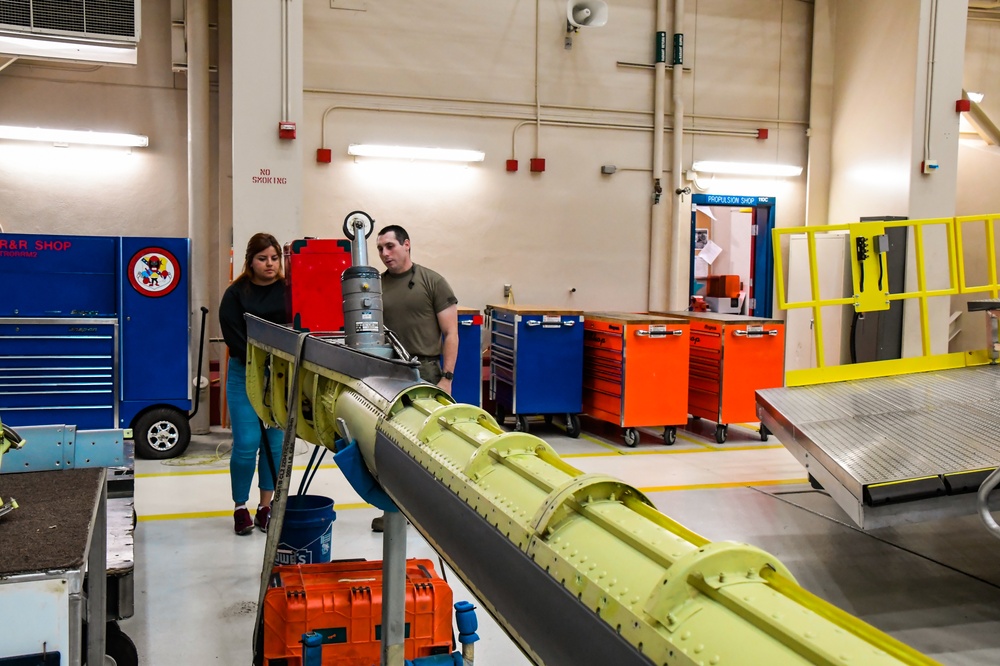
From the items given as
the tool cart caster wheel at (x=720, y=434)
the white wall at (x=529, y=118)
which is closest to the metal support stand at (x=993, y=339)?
the tool cart caster wheel at (x=720, y=434)

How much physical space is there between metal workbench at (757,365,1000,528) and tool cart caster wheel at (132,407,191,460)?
14.2ft

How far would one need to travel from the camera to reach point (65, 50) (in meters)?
5.57

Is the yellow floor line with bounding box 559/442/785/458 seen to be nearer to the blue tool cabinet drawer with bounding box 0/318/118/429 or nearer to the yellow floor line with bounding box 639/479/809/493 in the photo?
the yellow floor line with bounding box 639/479/809/493

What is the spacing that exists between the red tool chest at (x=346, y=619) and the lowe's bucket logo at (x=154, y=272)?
12.8ft

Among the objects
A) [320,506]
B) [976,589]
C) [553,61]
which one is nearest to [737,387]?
[976,589]

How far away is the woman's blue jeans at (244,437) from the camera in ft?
13.6

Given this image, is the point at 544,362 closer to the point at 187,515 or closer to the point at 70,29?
the point at 187,515

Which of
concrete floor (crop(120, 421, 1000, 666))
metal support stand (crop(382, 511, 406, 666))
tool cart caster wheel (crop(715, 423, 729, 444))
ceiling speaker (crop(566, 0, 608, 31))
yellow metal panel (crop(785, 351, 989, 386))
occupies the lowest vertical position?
concrete floor (crop(120, 421, 1000, 666))

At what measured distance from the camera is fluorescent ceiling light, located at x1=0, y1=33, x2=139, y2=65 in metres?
5.39

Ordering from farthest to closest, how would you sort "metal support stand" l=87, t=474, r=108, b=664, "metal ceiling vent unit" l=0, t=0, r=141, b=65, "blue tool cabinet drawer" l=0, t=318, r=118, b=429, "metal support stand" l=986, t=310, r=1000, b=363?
"blue tool cabinet drawer" l=0, t=318, r=118, b=429
"metal ceiling vent unit" l=0, t=0, r=141, b=65
"metal support stand" l=986, t=310, r=1000, b=363
"metal support stand" l=87, t=474, r=108, b=664

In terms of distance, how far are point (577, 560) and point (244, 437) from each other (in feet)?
11.1

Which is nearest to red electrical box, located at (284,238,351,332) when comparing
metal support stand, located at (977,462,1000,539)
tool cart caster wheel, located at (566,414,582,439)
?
metal support stand, located at (977,462,1000,539)

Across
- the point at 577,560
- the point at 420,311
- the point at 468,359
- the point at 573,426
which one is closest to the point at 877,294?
the point at 420,311

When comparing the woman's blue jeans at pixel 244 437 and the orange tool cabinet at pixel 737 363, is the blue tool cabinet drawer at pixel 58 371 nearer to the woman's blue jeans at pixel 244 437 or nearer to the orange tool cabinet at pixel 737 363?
the woman's blue jeans at pixel 244 437
